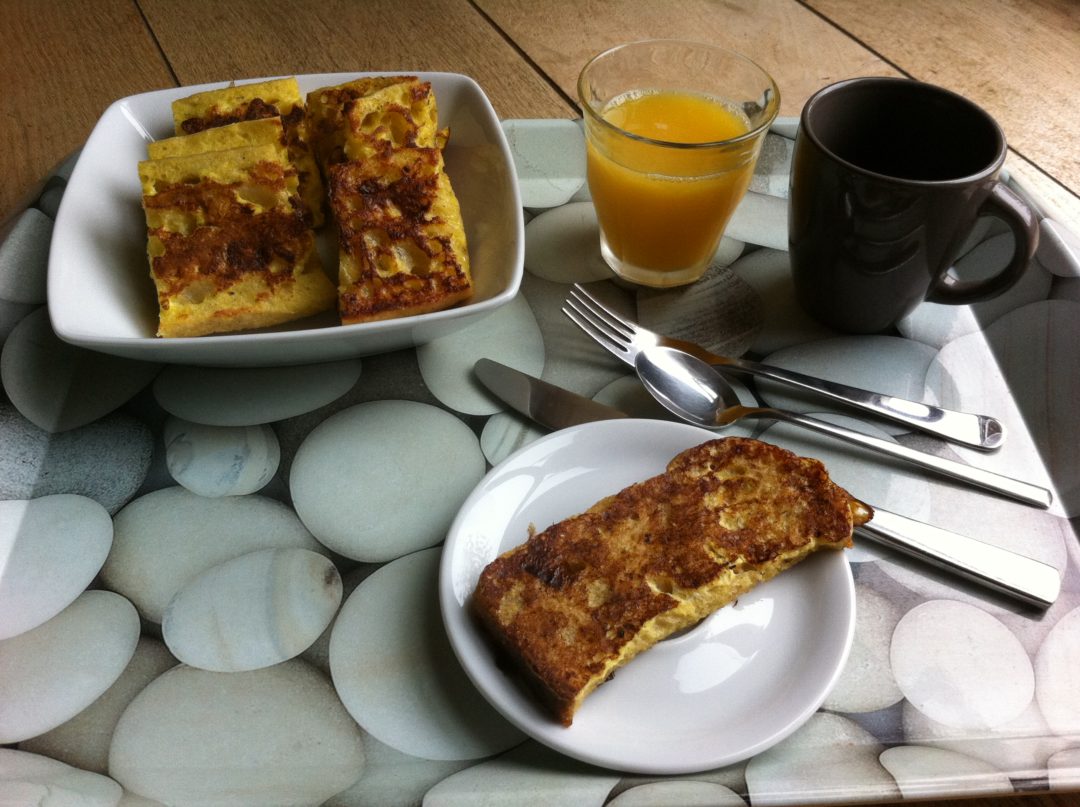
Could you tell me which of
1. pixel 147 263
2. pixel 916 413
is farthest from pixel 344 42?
pixel 916 413

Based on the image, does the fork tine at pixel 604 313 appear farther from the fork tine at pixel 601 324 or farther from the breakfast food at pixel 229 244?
the breakfast food at pixel 229 244

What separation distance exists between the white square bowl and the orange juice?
14 cm

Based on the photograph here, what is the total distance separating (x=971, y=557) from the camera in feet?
→ 2.92

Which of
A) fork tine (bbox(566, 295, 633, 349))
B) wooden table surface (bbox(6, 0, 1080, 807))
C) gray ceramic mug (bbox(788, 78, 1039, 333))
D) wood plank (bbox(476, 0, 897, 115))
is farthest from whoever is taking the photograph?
wood plank (bbox(476, 0, 897, 115))

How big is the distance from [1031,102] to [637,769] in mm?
1682

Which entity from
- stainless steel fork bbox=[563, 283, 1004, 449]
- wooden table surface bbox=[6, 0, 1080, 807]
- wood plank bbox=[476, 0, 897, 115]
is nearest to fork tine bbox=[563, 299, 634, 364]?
stainless steel fork bbox=[563, 283, 1004, 449]

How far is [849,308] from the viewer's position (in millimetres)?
1122

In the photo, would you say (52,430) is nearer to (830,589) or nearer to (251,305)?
(251,305)

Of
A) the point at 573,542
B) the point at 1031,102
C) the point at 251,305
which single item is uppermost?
the point at 251,305

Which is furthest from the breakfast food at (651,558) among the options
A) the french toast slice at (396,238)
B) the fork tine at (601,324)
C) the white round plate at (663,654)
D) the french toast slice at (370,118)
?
the french toast slice at (370,118)

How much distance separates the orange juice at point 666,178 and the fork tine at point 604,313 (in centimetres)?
9

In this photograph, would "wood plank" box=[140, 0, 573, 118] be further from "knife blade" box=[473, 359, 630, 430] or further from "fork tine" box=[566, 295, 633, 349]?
"knife blade" box=[473, 359, 630, 430]

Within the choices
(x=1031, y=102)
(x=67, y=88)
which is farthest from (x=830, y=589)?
(x=67, y=88)

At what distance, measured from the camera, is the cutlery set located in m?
0.89
